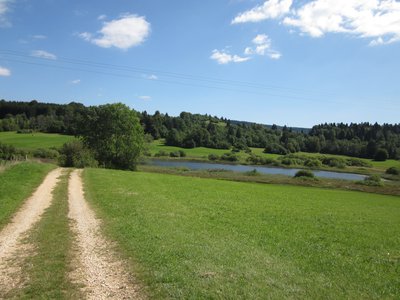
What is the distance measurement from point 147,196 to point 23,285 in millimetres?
15598

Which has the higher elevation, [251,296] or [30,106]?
[30,106]

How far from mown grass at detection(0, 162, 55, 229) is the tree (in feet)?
96.2

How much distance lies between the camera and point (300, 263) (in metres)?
11.4

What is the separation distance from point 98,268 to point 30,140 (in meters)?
120

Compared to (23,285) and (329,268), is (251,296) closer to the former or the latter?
(329,268)

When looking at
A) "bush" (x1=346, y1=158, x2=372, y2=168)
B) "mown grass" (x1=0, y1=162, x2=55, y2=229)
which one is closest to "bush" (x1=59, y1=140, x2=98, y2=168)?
"mown grass" (x1=0, y1=162, x2=55, y2=229)

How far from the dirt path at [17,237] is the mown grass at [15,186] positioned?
1.32 ft

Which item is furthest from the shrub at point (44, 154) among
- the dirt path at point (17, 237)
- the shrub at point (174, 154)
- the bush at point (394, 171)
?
the bush at point (394, 171)

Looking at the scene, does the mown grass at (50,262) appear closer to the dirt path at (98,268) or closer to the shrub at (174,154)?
the dirt path at (98,268)

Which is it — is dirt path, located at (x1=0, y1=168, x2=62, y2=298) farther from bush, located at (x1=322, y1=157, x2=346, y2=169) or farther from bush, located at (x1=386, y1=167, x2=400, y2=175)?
bush, located at (x1=322, y1=157, x2=346, y2=169)

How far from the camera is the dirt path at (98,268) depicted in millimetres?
8383

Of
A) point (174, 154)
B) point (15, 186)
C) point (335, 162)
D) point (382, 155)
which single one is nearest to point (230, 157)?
point (174, 154)

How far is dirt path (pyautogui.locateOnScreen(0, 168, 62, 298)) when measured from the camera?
922 cm

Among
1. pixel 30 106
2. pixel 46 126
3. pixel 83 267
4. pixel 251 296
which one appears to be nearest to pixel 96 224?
pixel 83 267
